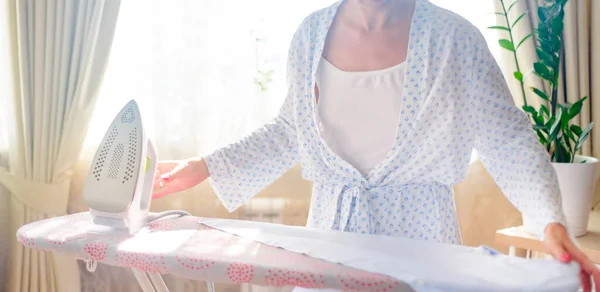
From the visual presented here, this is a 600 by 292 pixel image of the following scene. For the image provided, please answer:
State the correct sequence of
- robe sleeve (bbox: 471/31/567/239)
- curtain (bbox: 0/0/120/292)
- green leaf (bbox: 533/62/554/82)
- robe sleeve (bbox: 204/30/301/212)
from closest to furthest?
robe sleeve (bbox: 471/31/567/239), robe sleeve (bbox: 204/30/301/212), green leaf (bbox: 533/62/554/82), curtain (bbox: 0/0/120/292)

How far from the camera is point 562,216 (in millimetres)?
986

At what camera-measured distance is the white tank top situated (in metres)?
1.21

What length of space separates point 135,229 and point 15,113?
106 cm

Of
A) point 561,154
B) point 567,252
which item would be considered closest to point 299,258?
point 567,252

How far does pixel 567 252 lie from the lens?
914mm

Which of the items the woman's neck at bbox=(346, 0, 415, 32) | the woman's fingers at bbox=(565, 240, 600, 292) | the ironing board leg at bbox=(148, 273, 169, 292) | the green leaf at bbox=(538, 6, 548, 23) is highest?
the green leaf at bbox=(538, 6, 548, 23)

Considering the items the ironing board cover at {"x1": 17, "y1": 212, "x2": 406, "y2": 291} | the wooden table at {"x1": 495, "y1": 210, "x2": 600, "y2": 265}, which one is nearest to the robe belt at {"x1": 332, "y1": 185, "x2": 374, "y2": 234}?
the ironing board cover at {"x1": 17, "y1": 212, "x2": 406, "y2": 291}

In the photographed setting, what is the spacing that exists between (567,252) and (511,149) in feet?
0.80

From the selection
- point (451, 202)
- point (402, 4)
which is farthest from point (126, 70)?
point (451, 202)

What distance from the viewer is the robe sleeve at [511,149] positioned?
103 cm

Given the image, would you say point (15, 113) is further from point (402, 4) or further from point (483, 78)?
point (483, 78)

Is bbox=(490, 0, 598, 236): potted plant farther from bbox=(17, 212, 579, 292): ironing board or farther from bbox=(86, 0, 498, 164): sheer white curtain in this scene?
bbox=(17, 212, 579, 292): ironing board

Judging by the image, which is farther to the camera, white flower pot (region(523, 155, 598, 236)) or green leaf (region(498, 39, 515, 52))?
green leaf (region(498, 39, 515, 52))

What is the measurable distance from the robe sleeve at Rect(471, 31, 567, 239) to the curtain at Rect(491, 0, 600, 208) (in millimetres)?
1024
